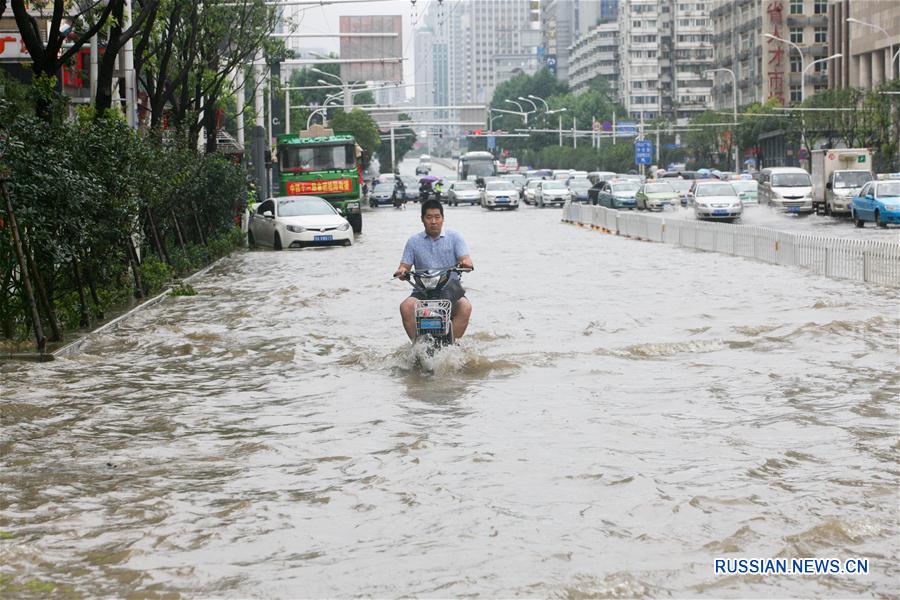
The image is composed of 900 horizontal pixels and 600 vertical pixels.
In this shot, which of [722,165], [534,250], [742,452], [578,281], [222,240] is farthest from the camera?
[722,165]

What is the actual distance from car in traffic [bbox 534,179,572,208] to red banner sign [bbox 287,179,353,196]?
28587 mm

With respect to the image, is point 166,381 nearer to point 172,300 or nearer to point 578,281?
point 172,300

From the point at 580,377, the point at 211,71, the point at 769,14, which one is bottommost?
the point at 580,377

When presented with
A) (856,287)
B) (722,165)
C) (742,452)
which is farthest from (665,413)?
(722,165)

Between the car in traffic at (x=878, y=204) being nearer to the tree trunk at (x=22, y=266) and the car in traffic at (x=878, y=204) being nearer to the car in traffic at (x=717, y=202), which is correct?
the car in traffic at (x=717, y=202)

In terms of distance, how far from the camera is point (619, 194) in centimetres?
6269

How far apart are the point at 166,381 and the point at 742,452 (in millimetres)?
6445

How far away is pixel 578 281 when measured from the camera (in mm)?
26188

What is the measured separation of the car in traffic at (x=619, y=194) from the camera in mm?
62062

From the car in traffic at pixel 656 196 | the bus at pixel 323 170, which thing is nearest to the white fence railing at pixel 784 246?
the bus at pixel 323 170

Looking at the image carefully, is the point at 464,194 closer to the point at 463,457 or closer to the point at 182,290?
the point at 182,290

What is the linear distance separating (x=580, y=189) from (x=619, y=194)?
1282cm

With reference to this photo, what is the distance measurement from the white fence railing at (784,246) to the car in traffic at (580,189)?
3007 cm

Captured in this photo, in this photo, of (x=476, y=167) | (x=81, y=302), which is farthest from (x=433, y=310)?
(x=476, y=167)
